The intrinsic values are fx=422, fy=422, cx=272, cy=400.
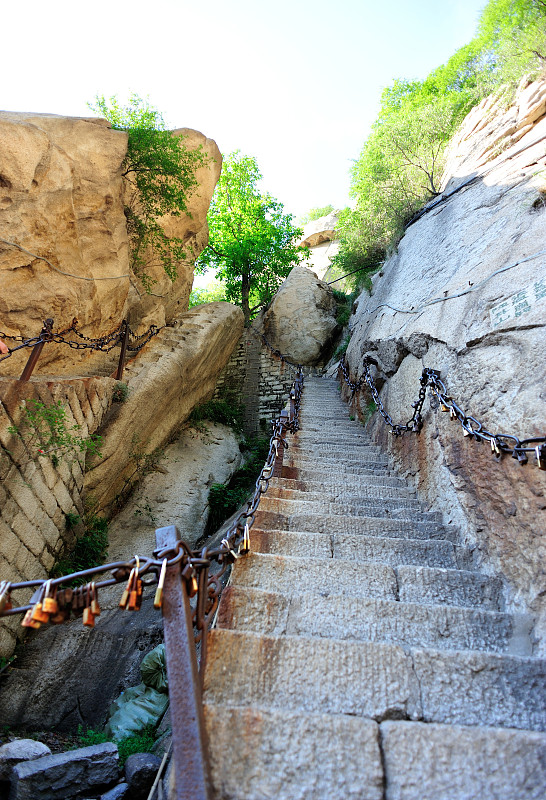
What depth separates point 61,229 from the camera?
19.2ft

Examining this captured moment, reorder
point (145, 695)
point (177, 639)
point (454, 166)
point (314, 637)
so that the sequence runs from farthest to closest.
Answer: point (454, 166), point (145, 695), point (314, 637), point (177, 639)

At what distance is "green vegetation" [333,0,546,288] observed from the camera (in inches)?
315

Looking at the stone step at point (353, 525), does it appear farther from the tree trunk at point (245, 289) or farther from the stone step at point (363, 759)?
the tree trunk at point (245, 289)

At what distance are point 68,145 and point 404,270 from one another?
212 inches

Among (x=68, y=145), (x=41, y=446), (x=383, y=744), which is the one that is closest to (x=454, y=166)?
(x=68, y=145)

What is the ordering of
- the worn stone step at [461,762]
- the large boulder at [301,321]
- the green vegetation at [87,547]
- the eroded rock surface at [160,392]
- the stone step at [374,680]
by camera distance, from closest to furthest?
the worn stone step at [461,762], the stone step at [374,680], the green vegetation at [87,547], the eroded rock surface at [160,392], the large boulder at [301,321]

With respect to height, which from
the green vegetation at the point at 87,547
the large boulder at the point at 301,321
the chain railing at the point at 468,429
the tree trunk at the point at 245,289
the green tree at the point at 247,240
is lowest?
the green vegetation at the point at 87,547

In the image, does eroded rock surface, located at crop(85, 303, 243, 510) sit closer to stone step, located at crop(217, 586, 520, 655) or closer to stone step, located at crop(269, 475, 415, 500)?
stone step, located at crop(269, 475, 415, 500)

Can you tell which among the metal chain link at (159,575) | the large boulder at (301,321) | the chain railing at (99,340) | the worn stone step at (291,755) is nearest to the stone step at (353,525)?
the metal chain link at (159,575)

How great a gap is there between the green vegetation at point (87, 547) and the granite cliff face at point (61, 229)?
2.11 metres

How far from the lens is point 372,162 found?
33.2ft

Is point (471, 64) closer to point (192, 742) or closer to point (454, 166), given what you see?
point (454, 166)

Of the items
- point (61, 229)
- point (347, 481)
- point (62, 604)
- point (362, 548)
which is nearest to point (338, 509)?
point (362, 548)

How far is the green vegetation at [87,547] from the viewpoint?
190 inches
